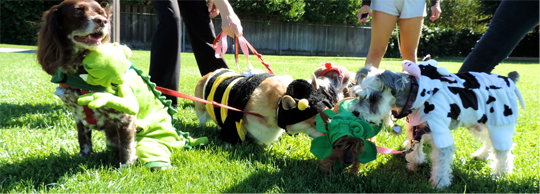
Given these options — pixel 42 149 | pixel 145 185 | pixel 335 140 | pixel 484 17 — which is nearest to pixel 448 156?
pixel 335 140

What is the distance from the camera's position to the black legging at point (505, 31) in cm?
328

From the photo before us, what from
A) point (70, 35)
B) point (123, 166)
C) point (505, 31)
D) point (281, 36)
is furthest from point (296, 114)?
point (281, 36)

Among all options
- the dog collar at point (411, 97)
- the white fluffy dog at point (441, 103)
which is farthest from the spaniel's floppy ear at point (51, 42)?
the dog collar at point (411, 97)

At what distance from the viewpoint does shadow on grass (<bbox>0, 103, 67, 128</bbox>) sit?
13.2 ft

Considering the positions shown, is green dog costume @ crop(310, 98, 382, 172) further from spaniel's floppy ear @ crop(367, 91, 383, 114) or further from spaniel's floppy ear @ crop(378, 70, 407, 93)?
spaniel's floppy ear @ crop(378, 70, 407, 93)

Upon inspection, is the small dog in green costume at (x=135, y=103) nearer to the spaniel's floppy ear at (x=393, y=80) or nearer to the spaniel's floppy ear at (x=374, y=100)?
the spaniel's floppy ear at (x=374, y=100)

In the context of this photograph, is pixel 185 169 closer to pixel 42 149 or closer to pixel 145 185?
pixel 145 185

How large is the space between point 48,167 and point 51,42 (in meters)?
1.11

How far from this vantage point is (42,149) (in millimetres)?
3150

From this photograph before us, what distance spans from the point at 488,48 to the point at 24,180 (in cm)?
430

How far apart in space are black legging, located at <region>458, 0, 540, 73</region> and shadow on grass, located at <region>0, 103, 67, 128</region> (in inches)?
191

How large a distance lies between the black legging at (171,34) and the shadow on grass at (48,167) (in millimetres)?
1583

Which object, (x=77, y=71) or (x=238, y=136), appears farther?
(x=238, y=136)

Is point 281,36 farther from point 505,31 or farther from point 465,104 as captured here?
point 465,104
